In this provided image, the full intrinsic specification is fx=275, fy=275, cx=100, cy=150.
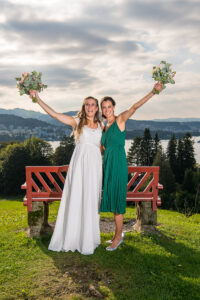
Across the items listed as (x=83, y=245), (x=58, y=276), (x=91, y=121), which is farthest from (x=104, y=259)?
(x=91, y=121)

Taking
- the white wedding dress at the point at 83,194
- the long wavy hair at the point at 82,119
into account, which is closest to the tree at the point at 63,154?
the white wedding dress at the point at 83,194

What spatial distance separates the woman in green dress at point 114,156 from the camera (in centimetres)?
525

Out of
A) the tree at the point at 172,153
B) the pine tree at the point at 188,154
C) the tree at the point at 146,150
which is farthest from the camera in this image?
the tree at the point at 146,150

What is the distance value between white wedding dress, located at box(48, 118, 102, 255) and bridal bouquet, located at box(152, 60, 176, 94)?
58.4 inches

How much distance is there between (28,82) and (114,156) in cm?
216

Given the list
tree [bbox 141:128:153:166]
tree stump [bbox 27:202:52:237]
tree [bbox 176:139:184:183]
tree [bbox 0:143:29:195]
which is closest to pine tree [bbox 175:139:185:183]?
tree [bbox 176:139:184:183]

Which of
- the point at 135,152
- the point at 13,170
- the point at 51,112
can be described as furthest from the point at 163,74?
the point at 135,152

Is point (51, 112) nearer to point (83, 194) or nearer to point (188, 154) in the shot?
point (83, 194)

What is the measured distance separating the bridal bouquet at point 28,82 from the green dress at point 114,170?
158cm

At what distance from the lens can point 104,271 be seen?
471 centimetres

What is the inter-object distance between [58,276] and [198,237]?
405 centimetres

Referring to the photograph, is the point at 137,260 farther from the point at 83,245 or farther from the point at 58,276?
the point at 58,276

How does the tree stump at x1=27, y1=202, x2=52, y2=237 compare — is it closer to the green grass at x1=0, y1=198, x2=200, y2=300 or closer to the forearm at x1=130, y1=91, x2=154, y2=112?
the green grass at x1=0, y1=198, x2=200, y2=300

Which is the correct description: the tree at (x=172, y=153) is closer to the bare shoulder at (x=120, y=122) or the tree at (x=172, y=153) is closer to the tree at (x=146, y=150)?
the tree at (x=146, y=150)
